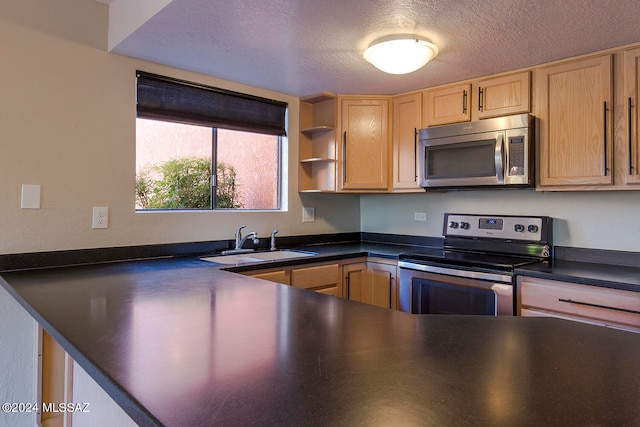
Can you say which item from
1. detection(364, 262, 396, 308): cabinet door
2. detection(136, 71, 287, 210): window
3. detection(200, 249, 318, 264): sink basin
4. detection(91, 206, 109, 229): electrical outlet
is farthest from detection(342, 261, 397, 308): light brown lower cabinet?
detection(91, 206, 109, 229): electrical outlet

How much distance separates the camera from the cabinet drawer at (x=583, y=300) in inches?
74.1

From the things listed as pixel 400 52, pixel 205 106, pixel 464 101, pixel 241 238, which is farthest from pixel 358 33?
pixel 241 238

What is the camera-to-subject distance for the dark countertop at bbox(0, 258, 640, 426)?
0.64 metres

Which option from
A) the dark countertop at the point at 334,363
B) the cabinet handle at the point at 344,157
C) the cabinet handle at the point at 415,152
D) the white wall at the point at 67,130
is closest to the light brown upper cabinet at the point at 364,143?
the cabinet handle at the point at 344,157

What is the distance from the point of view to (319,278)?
271 cm

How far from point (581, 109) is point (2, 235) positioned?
304 cm

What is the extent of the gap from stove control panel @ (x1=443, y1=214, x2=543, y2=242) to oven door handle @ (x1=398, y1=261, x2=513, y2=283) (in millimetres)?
560

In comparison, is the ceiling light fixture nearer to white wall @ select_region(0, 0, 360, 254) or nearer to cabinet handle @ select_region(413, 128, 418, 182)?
cabinet handle @ select_region(413, 128, 418, 182)

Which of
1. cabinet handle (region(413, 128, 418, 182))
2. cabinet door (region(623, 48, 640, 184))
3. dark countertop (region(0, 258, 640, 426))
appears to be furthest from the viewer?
cabinet handle (region(413, 128, 418, 182))

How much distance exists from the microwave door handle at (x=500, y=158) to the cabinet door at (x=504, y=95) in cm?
Answer: 20

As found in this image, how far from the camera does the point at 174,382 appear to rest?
74cm

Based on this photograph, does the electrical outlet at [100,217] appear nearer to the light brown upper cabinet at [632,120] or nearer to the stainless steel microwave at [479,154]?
the stainless steel microwave at [479,154]

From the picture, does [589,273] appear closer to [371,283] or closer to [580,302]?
[580,302]

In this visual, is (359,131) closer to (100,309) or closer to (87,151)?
(87,151)
